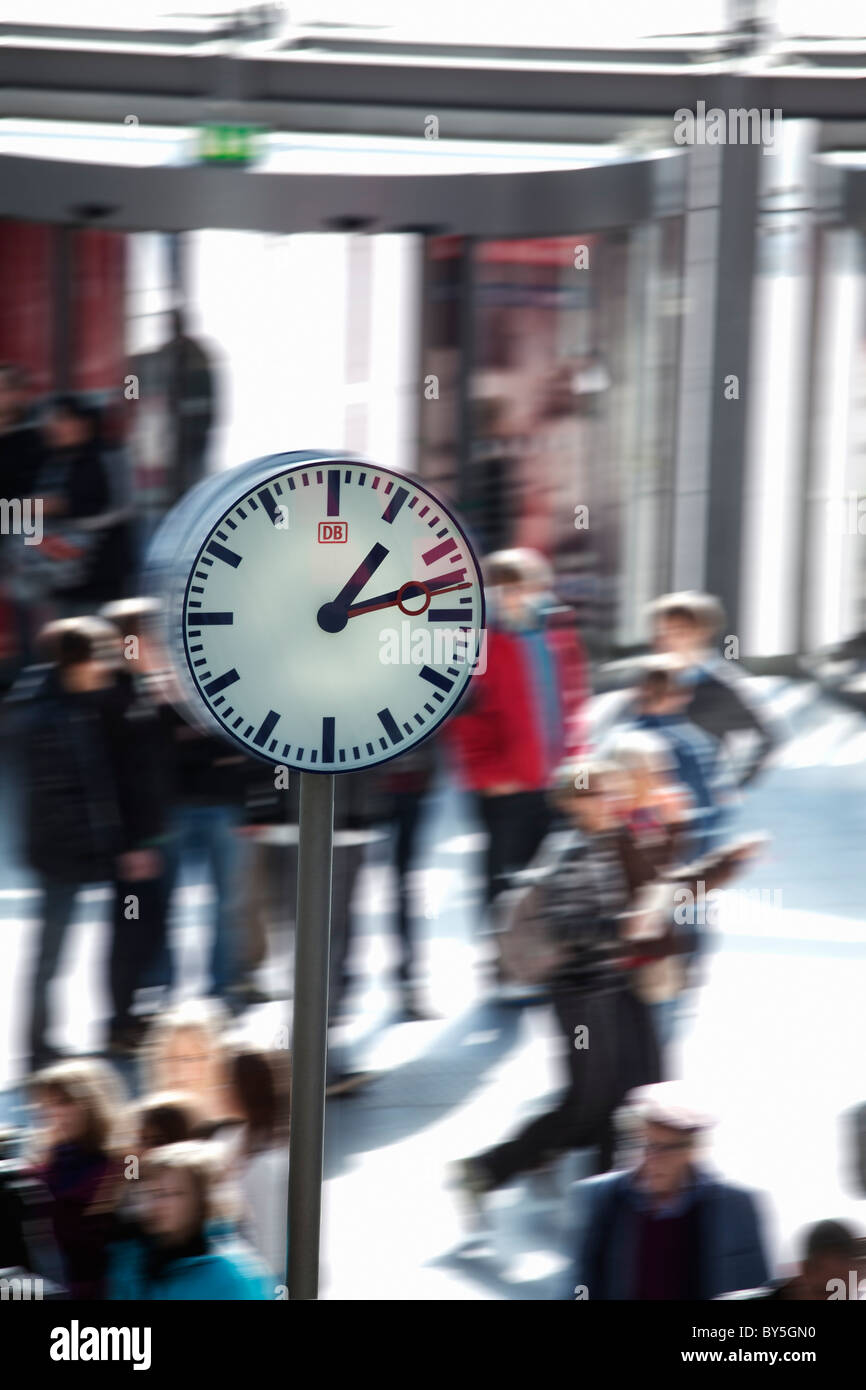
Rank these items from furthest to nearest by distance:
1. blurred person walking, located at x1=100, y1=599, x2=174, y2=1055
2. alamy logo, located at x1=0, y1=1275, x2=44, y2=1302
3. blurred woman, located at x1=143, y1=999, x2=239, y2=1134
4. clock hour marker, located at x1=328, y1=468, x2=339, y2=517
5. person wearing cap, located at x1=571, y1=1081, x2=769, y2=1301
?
blurred person walking, located at x1=100, y1=599, x2=174, y2=1055 → blurred woman, located at x1=143, y1=999, x2=239, y2=1134 → alamy logo, located at x1=0, y1=1275, x2=44, y2=1302 → person wearing cap, located at x1=571, y1=1081, x2=769, y2=1301 → clock hour marker, located at x1=328, y1=468, x2=339, y2=517

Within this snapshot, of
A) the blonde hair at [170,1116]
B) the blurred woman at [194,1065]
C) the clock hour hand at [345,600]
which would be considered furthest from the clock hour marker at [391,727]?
the blurred woman at [194,1065]

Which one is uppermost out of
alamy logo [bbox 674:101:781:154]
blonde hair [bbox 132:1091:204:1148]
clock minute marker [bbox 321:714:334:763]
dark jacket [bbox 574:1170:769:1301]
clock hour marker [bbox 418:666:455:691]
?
alamy logo [bbox 674:101:781:154]

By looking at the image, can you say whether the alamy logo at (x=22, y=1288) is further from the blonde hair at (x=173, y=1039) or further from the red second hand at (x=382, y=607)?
the red second hand at (x=382, y=607)

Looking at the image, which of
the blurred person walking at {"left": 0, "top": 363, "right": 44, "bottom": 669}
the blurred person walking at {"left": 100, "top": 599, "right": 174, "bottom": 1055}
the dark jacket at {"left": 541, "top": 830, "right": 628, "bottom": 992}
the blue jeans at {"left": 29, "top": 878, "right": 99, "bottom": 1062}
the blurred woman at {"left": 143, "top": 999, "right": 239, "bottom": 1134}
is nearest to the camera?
the blurred woman at {"left": 143, "top": 999, "right": 239, "bottom": 1134}

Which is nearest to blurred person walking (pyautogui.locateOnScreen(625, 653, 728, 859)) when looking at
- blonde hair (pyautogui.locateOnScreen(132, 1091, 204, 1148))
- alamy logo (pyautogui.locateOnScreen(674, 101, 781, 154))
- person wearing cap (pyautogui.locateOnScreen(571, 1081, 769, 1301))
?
person wearing cap (pyautogui.locateOnScreen(571, 1081, 769, 1301))

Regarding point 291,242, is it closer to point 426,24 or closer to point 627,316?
point 426,24

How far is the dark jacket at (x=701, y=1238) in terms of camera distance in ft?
9.55

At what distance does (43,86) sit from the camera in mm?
4102

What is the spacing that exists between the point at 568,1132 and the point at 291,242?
7.25ft

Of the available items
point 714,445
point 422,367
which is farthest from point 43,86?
point 714,445

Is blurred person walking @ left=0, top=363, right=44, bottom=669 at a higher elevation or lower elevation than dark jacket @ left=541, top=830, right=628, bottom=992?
higher

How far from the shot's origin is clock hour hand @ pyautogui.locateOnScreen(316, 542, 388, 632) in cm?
204

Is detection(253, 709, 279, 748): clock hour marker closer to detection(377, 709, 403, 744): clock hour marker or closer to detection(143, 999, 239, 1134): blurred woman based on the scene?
detection(377, 709, 403, 744): clock hour marker

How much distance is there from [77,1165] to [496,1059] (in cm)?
121
